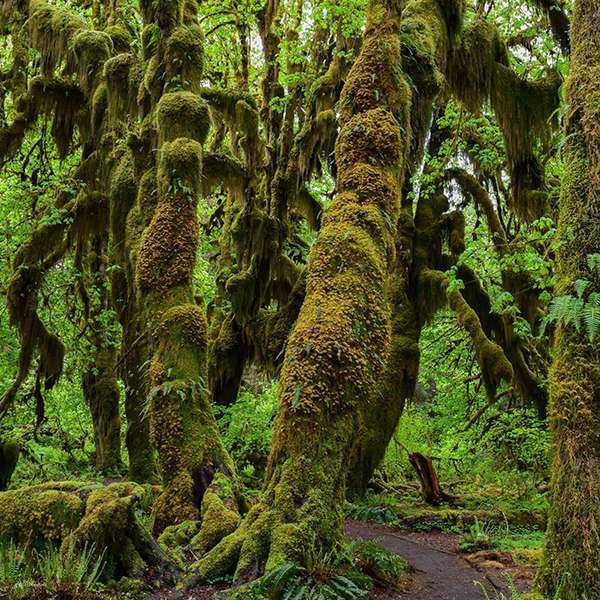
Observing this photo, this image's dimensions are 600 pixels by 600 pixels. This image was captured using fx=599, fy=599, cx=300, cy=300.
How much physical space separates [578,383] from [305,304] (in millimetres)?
2459

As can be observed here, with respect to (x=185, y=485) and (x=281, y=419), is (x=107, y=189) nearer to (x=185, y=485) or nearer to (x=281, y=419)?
(x=185, y=485)

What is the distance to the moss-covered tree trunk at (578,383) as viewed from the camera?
163 inches

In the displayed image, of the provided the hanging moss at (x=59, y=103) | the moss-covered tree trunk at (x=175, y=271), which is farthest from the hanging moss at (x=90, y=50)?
the moss-covered tree trunk at (x=175, y=271)

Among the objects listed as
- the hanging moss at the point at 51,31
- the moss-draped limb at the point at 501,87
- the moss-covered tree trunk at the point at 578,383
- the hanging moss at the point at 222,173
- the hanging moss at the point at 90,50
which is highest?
the hanging moss at the point at 51,31

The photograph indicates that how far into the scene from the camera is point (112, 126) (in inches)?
439

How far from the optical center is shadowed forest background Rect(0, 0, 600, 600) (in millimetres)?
4922

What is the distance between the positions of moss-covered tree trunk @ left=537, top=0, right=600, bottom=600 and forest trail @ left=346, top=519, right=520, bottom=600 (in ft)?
3.91

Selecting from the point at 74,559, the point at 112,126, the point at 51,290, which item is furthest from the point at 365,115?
the point at 51,290

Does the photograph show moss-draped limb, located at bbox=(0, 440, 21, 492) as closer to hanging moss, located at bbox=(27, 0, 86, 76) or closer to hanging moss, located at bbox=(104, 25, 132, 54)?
hanging moss, located at bbox=(27, 0, 86, 76)

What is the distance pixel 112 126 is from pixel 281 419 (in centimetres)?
801

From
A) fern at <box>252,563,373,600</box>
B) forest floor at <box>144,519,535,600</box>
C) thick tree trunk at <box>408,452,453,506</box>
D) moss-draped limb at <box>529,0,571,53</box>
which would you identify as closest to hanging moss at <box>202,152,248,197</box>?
moss-draped limb at <box>529,0,571,53</box>

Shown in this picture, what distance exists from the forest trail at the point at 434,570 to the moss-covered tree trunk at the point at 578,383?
1193 mm

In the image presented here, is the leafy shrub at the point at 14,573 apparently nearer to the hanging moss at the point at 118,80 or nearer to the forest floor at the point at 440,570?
the forest floor at the point at 440,570

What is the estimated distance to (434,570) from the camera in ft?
22.5
